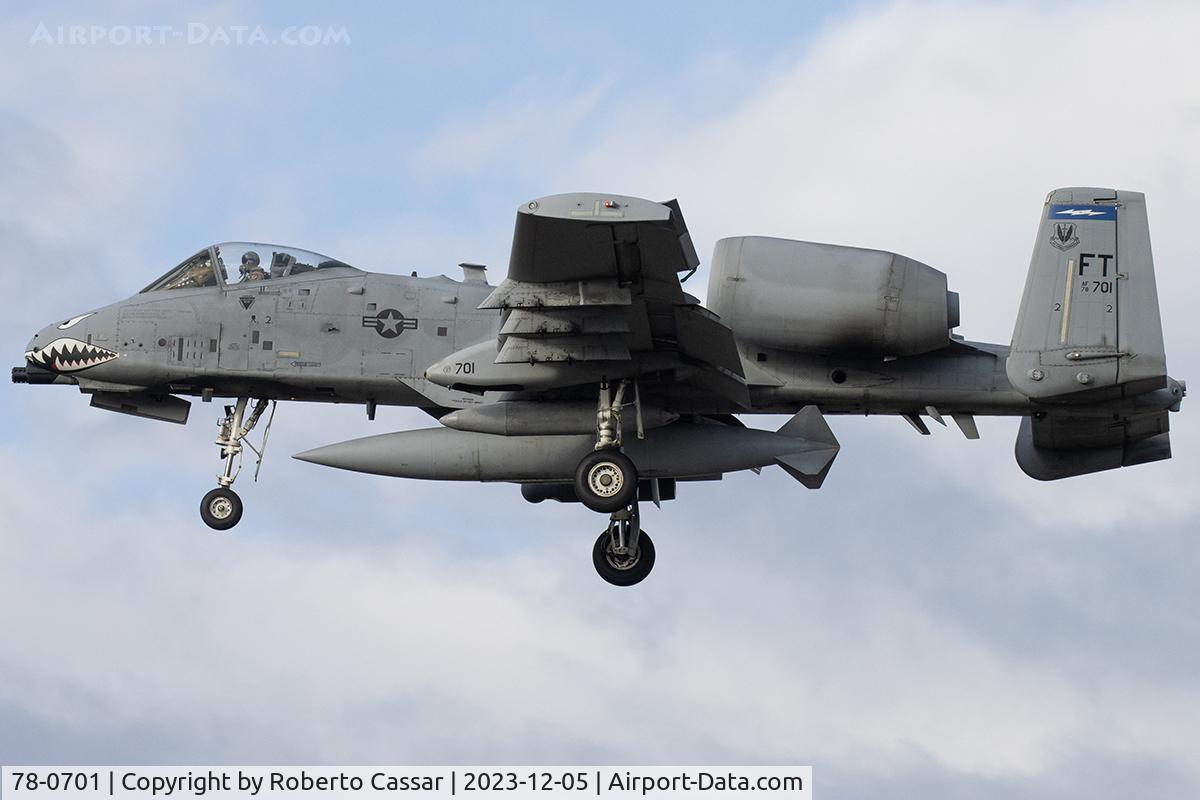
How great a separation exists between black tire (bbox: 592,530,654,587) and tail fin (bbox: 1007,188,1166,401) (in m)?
5.55

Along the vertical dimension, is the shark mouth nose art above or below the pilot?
below

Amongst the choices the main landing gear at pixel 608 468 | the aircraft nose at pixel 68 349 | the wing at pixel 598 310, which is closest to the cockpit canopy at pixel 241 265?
the aircraft nose at pixel 68 349

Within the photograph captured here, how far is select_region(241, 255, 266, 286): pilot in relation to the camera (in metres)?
22.9

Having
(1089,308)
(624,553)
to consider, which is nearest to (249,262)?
(624,553)

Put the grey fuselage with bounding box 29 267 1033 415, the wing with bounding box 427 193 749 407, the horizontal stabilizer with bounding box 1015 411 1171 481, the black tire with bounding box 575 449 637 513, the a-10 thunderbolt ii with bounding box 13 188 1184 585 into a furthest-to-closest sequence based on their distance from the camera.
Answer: the horizontal stabilizer with bounding box 1015 411 1171 481
the grey fuselage with bounding box 29 267 1033 415
the black tire with bounding box 575 449 637 513
the a-10 thunderbolt ii with bounding box 13 188 1184 585
the wing with bounding box 427 193 749 407

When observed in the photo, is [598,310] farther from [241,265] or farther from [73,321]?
[73,321]

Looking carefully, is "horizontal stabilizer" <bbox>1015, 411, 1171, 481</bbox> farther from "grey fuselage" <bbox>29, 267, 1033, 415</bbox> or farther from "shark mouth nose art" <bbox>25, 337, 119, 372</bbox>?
"shark mouth nose art" <bbox>25, 337, 119, 372</bbox>

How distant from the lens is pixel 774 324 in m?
20.7

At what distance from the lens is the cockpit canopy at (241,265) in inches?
904

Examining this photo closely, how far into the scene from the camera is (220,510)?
22734 millimetres

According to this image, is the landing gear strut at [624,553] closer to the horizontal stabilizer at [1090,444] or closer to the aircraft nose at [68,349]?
the horizontal stabilizer at [1090,444]

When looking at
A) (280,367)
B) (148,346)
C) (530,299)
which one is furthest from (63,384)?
(530,299)

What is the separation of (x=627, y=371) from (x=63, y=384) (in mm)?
7242

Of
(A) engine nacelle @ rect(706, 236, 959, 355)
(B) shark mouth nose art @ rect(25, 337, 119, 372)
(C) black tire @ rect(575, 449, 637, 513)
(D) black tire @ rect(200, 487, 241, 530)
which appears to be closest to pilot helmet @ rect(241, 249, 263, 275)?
(B) shark mouth nose art @ rect(25, 337, 119, 372)
